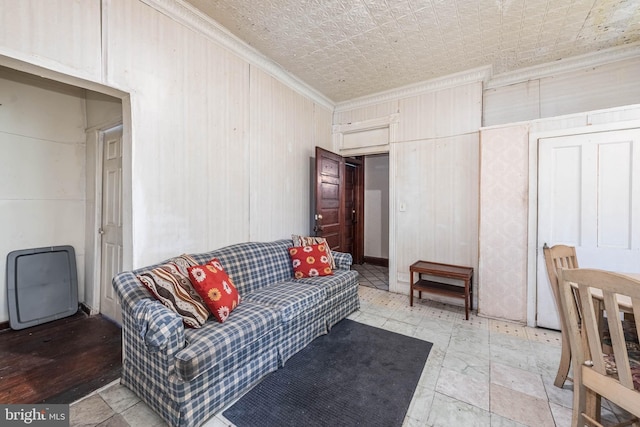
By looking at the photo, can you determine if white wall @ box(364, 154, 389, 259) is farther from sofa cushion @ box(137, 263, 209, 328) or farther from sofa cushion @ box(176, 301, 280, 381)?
sofa cushion @ box(137, 263, 209, 328)

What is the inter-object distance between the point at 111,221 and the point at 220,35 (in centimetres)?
225

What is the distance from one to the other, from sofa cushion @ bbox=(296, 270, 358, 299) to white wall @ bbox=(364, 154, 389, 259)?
108 inches

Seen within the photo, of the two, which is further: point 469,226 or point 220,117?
point 469,226

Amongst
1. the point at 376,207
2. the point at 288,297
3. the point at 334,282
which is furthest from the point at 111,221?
the point at 376,207

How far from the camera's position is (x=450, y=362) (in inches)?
85.4

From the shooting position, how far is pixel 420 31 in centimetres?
259

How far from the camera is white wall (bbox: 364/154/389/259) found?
5.62 meters

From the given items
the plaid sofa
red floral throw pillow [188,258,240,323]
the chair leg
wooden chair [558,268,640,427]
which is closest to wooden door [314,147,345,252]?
the plaid sofa

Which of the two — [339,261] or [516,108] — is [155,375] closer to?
[339,261]

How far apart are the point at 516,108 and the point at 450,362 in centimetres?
320

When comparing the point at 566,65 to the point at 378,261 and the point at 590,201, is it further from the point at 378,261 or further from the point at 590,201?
the point at 378,261

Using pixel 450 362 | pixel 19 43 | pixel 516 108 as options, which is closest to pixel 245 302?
pixel 450 362

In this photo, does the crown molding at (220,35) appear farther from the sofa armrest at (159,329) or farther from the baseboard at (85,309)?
the baseboard at (85,309)

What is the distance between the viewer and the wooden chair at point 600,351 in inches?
40.9
